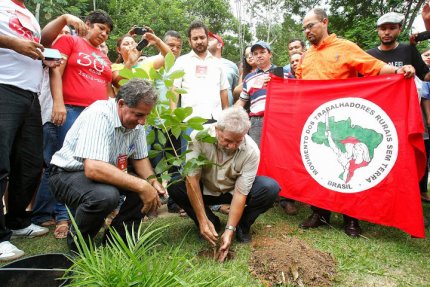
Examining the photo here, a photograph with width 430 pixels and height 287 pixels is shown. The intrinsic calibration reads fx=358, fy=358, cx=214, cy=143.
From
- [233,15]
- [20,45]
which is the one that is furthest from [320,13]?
[233,15]

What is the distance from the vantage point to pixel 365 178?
9.71 ft

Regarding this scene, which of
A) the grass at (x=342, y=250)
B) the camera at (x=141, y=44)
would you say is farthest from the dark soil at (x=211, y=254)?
the camera at (x=141, y=44)

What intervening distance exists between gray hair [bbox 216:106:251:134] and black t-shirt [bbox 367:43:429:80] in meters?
1.90

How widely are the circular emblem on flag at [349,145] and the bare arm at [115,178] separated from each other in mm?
1581

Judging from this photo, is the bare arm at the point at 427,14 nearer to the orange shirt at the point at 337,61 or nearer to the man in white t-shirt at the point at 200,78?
the orange shirt at the point at 337,61

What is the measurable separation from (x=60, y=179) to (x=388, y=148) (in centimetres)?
249

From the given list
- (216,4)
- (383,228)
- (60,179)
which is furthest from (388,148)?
(216,4)

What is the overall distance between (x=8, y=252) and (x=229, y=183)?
63.2 inches

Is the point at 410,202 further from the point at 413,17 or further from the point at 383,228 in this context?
the point at 413,17

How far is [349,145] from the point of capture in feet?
9.99

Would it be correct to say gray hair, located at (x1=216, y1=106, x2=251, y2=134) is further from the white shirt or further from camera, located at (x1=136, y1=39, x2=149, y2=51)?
camera, located at (x1=136, y1=39, x2=149, y2=51)

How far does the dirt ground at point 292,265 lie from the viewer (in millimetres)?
2166

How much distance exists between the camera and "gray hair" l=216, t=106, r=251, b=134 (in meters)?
2.38

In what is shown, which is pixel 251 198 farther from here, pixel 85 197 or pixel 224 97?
pixel 224 97
